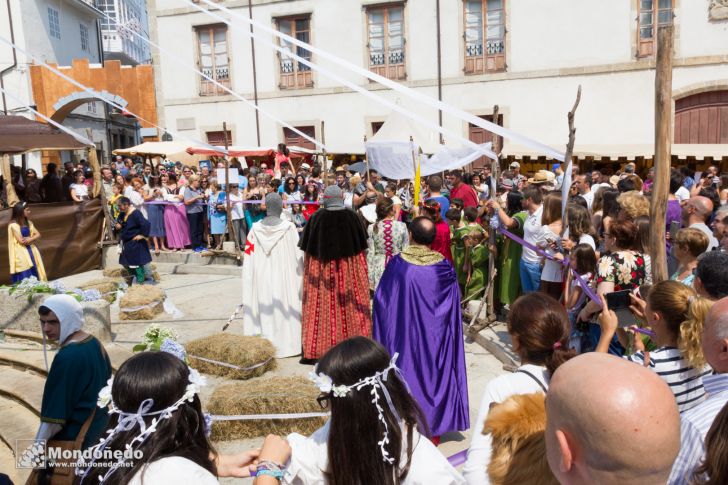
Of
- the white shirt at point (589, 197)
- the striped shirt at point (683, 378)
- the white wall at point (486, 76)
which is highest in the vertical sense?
the white wall at point (486, 76)

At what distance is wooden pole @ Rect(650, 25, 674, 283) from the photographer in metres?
4.00

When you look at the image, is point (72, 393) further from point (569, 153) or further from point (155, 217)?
point (155, 217)

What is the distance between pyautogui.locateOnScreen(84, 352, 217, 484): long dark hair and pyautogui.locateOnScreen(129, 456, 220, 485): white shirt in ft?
0.10

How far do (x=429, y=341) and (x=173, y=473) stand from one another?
279 centimetres

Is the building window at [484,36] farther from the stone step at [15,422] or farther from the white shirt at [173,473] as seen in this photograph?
the white shirt at [173,473]

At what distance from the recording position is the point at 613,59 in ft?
63.9

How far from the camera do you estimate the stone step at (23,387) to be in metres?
5.37

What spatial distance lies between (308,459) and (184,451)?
0.42 m

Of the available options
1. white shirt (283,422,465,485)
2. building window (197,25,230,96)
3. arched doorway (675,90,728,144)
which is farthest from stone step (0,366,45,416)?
arched doorway (675,90,728,144)

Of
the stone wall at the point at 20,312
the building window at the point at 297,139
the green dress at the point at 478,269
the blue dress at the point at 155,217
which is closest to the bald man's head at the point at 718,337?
the green dress at the point at 478,269

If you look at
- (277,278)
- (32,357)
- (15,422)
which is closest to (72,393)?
(15,422)

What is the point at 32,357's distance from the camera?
251 inches

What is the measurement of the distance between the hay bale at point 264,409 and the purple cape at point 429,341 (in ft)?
2.82

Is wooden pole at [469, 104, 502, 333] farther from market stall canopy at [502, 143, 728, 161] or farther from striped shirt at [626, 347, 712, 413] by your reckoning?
market stall canopy at [502, 143, 728, 161]
